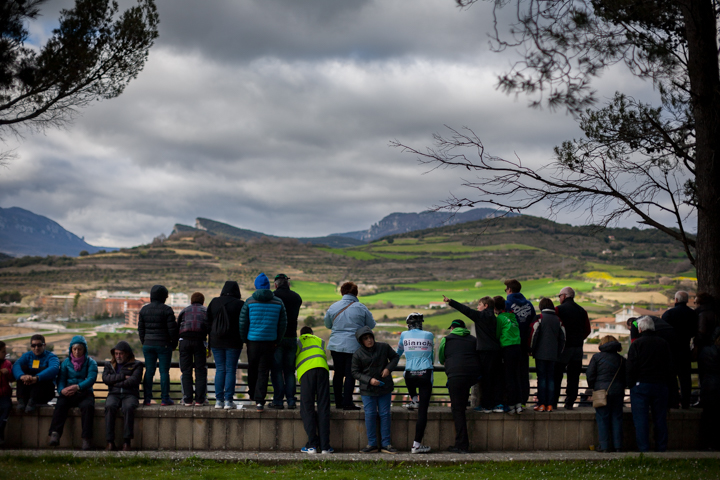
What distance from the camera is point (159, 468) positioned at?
592cm

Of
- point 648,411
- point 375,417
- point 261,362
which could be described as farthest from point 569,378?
point 261,362

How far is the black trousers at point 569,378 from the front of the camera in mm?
7739

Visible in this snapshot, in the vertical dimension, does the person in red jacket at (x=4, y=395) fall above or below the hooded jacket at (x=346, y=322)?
below

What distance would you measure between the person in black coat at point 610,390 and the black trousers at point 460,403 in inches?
66.8

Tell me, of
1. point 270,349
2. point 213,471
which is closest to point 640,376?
point 270,349

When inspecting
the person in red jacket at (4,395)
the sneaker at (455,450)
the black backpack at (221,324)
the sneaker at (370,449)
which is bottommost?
the sneaker at (455,450)

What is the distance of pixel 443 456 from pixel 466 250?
135800mm

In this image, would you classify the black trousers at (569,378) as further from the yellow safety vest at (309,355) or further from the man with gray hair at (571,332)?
the yellow safety vest at (309,355)

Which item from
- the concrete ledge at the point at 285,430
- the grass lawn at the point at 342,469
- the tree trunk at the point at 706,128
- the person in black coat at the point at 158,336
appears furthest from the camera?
the tree trunk at the point at 706,128

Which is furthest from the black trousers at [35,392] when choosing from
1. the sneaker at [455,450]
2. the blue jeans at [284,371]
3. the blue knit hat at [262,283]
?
the sneaker at [455,450]

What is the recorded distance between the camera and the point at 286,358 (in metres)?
7.47

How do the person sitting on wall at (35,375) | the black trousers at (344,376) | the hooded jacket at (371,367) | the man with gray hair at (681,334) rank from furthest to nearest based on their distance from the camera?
1. the man with gray hair at (681,334)
2. the black trousers at (344,376)
3. the person sitting on wall at (35,375)
4. the hooded jacket at (371,367)

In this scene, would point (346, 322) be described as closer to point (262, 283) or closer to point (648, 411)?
point (262, 283)

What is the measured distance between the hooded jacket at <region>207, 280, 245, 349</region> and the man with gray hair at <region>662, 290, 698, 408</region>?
599cm
